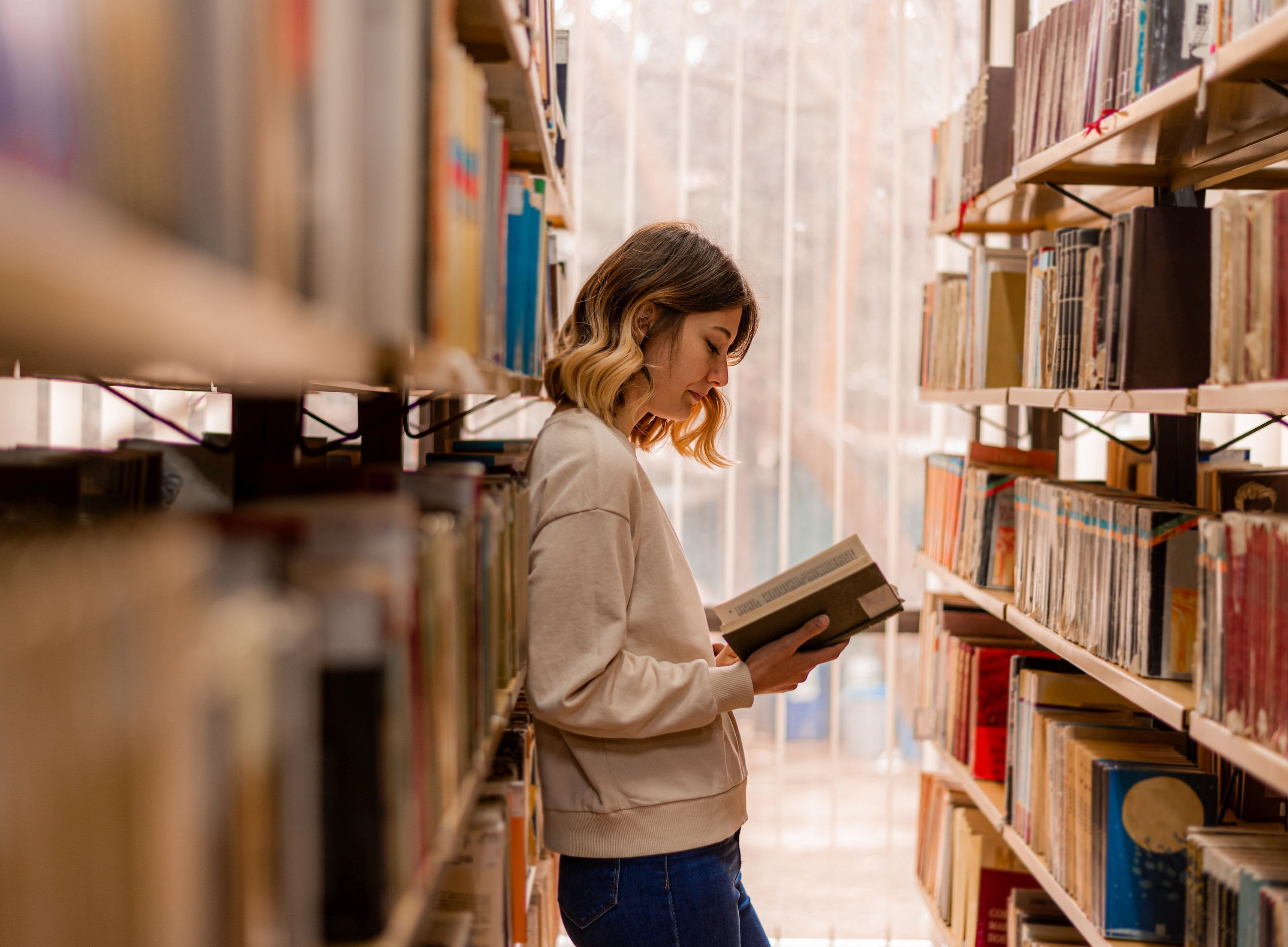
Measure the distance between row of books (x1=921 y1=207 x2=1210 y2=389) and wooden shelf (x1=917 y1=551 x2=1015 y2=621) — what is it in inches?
18.1

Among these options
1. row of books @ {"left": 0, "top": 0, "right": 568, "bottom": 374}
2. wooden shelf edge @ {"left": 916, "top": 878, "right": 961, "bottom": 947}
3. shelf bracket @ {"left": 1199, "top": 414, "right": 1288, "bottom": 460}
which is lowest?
wooden shelf edge @ {"left": 916, "top": 878, "right": 961, "bottom": 947}

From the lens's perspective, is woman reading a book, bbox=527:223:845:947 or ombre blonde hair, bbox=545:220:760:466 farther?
ombre blonde hair, bbox=545:220:760:466

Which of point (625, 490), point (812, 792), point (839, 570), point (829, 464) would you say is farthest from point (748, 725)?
point (625, 490)

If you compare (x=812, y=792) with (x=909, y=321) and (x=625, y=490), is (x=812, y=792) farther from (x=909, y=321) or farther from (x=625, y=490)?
(x=625, y=490)

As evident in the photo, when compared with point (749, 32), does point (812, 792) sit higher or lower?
lower

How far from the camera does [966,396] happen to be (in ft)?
8.00

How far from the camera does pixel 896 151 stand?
3.21 m

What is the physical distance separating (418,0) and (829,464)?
2727 millimetres

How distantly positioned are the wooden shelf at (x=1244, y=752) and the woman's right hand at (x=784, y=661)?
1.63ft

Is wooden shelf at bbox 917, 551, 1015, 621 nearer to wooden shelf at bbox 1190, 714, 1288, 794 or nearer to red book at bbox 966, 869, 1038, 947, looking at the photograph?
red book at bbox 966, 869, 1038, 947

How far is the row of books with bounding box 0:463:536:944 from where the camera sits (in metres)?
0.39

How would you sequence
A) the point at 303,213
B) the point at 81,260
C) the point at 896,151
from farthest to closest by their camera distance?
the point at 896,151 → the point at 303,213 → the point at 81,260

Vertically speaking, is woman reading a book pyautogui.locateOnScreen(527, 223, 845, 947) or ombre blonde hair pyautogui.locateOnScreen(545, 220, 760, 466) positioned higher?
ombre blonde hair pyautogui.locateOnScreen(545, 220, 760, 466)

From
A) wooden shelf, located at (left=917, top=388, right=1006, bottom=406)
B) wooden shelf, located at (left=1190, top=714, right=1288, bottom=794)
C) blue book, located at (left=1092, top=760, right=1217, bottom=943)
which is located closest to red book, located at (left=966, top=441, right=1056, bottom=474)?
wooden shelf, located at (left=917, top=388, right=1006, bottom=406)
